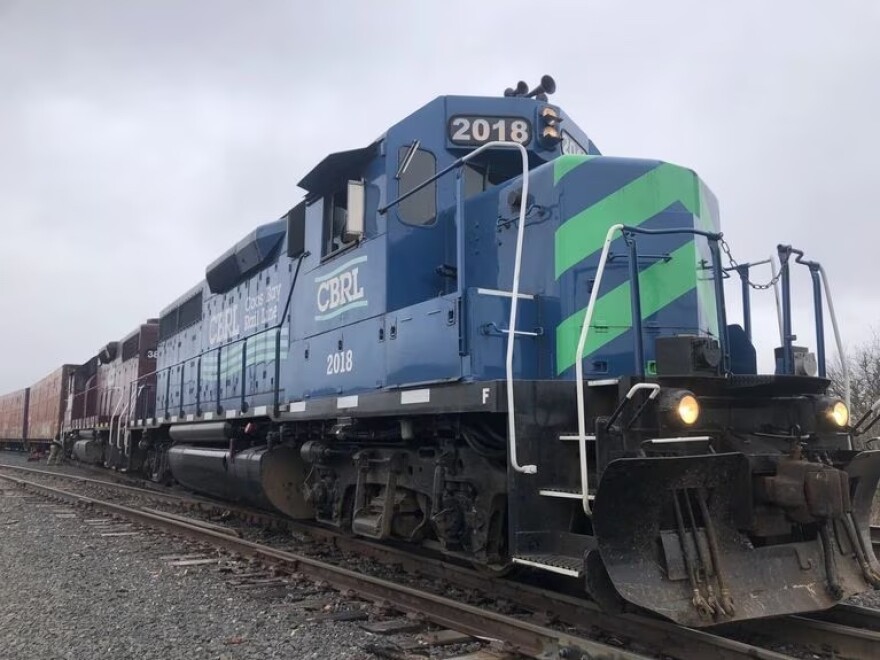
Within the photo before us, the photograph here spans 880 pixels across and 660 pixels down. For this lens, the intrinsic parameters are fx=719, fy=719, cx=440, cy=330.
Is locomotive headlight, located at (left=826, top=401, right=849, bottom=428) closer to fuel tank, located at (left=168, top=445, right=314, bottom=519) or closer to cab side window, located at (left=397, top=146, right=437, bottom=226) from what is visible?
cab side window, located at (left=397, top=146, right=437, bottom=226)

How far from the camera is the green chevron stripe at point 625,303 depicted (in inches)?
180

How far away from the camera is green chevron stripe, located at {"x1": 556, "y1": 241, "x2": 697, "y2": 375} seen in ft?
15.0

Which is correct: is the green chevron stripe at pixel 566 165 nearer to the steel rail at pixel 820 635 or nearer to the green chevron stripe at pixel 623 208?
the green chevron stripe at pixel 623 208

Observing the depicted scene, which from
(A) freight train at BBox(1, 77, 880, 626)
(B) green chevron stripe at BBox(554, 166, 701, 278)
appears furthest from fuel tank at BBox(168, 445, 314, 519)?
(B) green chevron stripe at BBox(554, 166, 701, 278)

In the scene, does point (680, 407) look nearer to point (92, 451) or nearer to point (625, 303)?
point (625, 303)

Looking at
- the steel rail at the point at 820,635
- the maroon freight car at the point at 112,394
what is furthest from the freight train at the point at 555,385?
the maroon freight car at the point at 112,394

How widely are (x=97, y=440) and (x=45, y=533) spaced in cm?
989

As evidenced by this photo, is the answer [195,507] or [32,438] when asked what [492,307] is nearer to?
[195,507]

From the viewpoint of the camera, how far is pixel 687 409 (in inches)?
141

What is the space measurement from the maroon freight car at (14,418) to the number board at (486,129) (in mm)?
28485

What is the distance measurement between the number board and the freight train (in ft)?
0.05

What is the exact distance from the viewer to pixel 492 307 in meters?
4.57

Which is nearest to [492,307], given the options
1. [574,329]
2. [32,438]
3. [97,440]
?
[574,329]

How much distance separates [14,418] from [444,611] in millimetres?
32285
